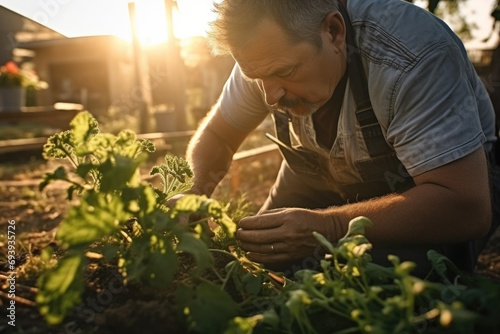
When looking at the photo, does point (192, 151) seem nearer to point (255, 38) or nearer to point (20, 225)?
point (255, 38)

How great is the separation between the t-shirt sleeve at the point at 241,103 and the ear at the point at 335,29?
2.32 ft

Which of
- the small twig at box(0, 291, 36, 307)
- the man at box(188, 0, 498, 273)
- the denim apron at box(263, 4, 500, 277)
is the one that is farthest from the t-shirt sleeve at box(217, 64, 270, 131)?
the small twig at box(0, 291, 36, 307)

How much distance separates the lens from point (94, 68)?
2162cm

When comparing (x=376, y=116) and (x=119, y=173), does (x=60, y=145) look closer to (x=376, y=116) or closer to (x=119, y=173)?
(x=119, y=173)

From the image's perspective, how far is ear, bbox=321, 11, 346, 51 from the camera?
1926mm

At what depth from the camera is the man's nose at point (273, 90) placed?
1.94m

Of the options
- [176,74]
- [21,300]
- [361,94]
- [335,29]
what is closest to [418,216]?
[361,94]

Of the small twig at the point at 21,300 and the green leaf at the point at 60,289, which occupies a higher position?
the green leaf at the point at 60,289

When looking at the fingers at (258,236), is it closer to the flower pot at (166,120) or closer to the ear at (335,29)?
the ear at (335,29)

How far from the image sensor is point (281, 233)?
1571 millimetres

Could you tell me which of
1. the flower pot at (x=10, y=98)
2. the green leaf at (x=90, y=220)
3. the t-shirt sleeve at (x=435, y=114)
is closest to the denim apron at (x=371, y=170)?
the t-shirt sleeve at (x=435, y=114)

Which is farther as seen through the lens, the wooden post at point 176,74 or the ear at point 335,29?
the wooden post at point 176,74

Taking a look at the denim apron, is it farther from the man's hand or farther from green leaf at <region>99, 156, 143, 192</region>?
green leaf at <region>99, 156, 143, 192</region>

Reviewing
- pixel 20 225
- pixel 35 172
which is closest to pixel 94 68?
pixel 35 172
